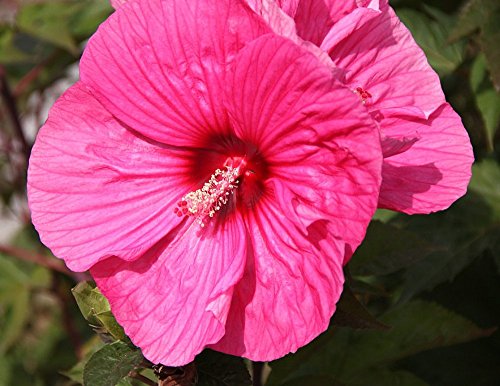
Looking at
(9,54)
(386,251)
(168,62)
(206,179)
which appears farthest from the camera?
(9,54)

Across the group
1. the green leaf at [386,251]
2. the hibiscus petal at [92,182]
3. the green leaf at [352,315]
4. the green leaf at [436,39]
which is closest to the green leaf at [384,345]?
the green leaf at [386,251]

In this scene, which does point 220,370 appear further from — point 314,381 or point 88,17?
point 88,17

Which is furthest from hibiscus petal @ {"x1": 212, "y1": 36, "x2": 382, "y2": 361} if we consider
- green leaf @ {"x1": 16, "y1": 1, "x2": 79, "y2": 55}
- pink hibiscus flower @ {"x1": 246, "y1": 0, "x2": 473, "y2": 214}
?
green leaf @ {"x1": 16, "y1": 1, "x2": 79, "y2": 55}

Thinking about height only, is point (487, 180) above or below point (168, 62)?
below

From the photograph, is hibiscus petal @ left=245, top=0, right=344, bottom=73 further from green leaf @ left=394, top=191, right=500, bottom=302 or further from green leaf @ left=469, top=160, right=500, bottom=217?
green leaf @ left=469, top=160, right=500, bottom=217

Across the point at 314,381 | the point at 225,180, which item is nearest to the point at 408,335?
the point at 314,381
